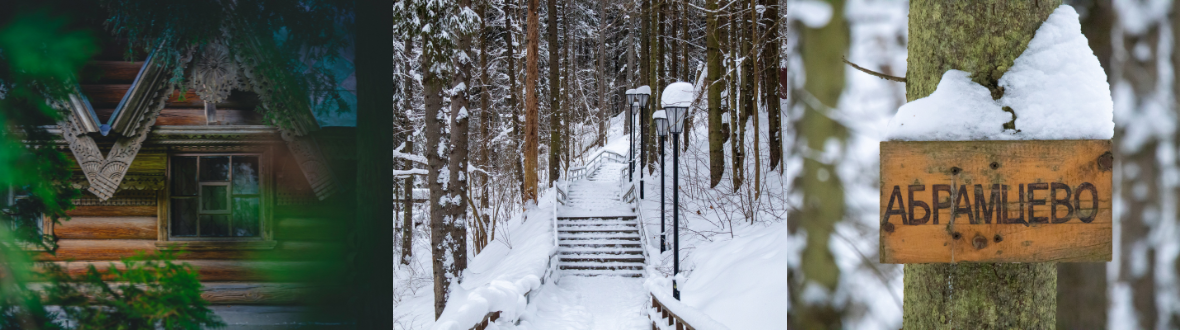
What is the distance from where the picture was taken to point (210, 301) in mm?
1789

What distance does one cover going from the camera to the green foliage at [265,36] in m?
1.72

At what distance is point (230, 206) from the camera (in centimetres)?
176

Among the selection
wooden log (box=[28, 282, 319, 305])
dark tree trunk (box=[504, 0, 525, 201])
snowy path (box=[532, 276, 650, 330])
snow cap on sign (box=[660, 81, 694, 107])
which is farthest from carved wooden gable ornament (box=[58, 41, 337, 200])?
dark tree trunk (box=[504, 0, 525, 201])

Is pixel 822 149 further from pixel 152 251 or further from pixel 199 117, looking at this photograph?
pixel 152 251

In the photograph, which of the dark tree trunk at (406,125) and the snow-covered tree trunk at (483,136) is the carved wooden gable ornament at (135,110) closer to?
the snow-covered tree trunk at (483,136)

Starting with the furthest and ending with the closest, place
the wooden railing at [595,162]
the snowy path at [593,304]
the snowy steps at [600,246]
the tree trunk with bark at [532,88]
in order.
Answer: the wooden railing at [595,162] < the tree trunk with bark at [532,88] < the snowy steps at [600,246] < the snowy path at [593,304]

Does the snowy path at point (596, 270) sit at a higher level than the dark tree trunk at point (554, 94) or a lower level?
lower

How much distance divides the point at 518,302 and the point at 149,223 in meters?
5.58

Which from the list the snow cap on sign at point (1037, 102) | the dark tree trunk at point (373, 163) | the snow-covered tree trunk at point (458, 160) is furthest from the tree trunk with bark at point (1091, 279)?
the snow-covered tree trunk at point (458, 160)

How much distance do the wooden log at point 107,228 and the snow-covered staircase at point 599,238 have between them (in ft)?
34.7

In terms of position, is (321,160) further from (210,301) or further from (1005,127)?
(1005,127)

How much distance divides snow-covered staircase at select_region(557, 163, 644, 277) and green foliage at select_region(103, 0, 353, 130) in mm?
10489

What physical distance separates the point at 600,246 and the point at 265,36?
11.9 meters

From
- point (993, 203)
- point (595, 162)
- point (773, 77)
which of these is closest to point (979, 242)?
point (993, 203)
